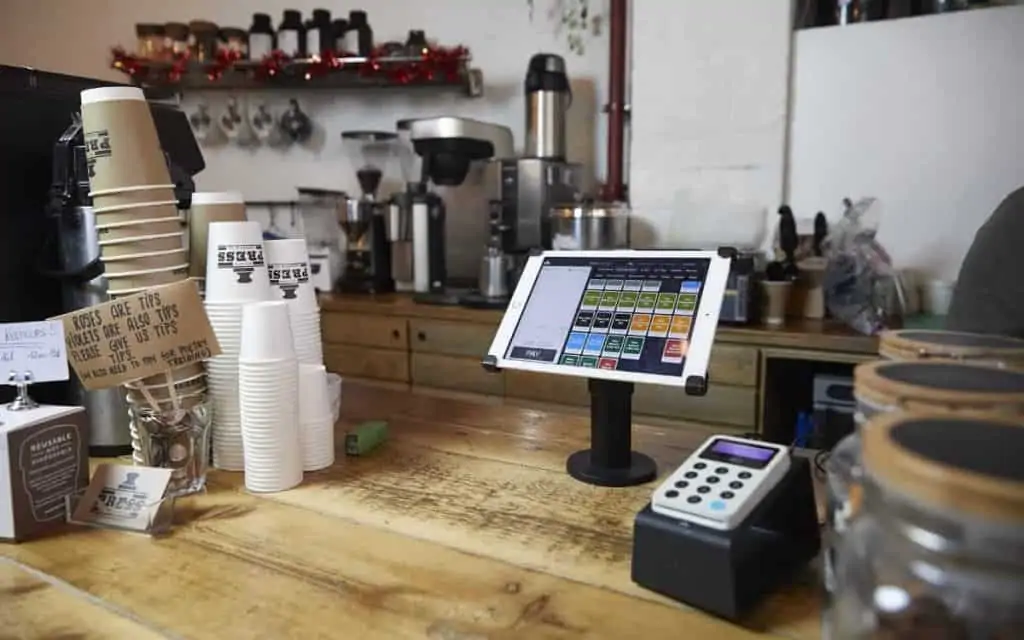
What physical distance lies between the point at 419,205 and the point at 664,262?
1.81m

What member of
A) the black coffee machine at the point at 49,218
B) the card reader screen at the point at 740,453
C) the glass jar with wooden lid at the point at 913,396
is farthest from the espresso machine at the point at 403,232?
the glass jar with wooden lid at the point at 913,396

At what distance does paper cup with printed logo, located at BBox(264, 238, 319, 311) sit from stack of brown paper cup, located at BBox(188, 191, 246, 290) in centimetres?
7

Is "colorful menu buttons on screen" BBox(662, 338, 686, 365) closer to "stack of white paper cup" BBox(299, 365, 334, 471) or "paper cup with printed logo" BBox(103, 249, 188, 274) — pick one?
"stack of white paper cup" BBox(299, 365, 334, 471)

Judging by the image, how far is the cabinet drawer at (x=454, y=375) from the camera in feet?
7.86

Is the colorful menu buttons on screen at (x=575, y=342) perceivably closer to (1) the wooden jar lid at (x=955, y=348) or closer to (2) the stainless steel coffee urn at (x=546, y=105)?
(1) the wooden jar lid at (x=955, y=348)

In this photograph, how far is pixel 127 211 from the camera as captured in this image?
89cm

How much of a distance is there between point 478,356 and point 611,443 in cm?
148

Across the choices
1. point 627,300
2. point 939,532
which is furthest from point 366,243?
point 939,532

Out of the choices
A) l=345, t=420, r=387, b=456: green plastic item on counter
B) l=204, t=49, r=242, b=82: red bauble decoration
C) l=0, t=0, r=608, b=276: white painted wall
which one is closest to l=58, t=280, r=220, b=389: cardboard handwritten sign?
l=345, t=420, r=387, b=456: green plastic item on counter

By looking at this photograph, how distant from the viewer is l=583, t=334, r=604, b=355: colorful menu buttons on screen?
90 centimetres

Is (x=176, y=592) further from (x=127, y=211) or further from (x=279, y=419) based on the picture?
(x=127, y=211)

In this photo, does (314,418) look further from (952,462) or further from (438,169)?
(438,169)

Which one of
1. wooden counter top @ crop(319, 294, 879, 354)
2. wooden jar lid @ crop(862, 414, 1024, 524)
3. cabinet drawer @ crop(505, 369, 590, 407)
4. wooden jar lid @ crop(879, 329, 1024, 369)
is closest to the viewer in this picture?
wooden jar lid @ crop(862, 414, 1024, 524)

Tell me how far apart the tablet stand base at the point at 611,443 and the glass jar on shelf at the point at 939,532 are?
1.61 ft
